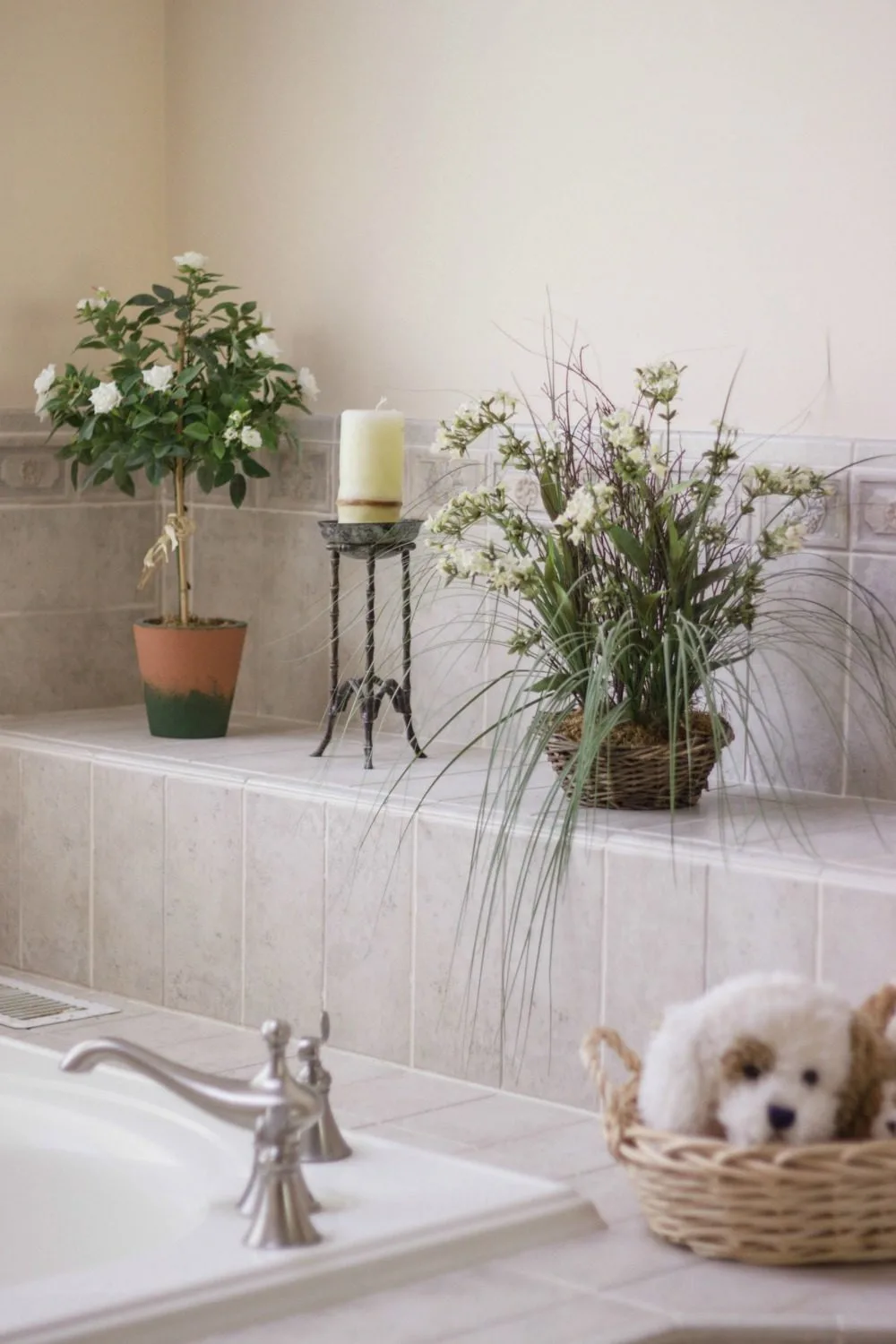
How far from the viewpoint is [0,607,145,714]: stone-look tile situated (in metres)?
3.46

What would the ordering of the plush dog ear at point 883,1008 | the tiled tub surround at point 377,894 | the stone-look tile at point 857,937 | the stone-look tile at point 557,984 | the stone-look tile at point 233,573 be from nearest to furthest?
the plush dog ear at point 883,1008 → the stone-look tile at point 857,937 → the tiled tub surround at point 377,894 → the stone-look tile at point 557,984 → the stone-look tile at point 233,573

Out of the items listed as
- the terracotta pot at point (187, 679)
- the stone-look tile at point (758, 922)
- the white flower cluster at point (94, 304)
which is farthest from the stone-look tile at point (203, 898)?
the white flower cluster at point (94, 304)

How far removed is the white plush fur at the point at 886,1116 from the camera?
1.76m

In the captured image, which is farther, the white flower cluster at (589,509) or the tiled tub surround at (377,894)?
the white flower cluster at (589,509)

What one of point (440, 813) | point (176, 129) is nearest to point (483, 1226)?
point (440, 813)

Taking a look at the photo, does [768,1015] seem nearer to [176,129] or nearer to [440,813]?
[440,813]

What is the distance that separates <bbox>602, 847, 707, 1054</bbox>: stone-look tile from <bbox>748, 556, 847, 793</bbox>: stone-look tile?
1.34 feet

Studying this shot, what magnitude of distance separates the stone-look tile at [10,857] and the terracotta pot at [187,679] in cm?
24

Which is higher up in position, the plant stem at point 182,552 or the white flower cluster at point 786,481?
the white flower cluster at point 786,481

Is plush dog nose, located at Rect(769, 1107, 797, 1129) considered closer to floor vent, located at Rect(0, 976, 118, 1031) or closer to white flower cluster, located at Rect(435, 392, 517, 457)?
white flower cluster, located at Rect(435, 392, 517, 457)

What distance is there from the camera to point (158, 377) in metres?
3.15

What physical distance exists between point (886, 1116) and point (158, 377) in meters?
1.83

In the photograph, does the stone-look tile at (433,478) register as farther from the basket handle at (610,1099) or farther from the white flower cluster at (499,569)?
the basket handle at (610,1099)

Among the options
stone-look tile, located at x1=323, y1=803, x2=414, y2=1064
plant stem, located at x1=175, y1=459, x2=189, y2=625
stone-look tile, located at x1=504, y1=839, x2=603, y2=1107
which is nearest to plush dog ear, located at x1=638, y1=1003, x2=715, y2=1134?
stone-look tile, located at x1=504, y1=839, x2=603, y2=1107
